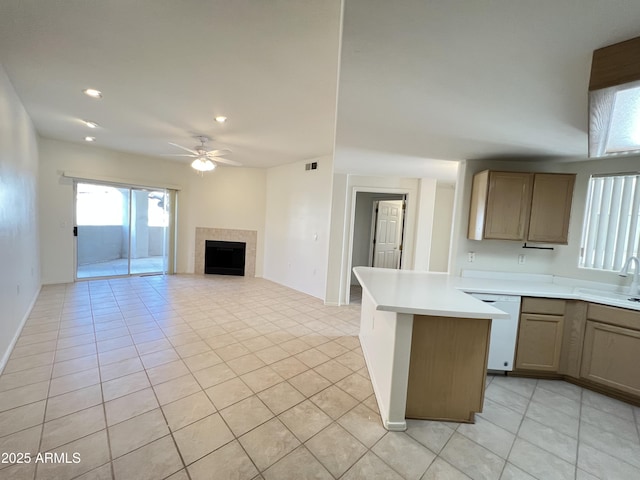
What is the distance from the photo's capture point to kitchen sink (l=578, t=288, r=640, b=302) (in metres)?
2.42

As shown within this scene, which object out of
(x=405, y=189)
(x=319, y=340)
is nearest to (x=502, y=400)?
(x=319, y=340)

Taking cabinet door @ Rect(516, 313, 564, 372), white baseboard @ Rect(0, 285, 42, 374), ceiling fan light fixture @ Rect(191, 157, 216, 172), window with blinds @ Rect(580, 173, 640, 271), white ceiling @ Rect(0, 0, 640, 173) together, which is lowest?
white baseboard @ Rect(0, 285, 42, 374)

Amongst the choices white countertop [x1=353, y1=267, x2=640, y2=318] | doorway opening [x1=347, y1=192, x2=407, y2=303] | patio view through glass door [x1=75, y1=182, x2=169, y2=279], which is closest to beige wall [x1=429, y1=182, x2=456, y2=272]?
doorway opening [x1=347, y1=192, x2=407, y2=303]

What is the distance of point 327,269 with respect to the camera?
15.6 feet

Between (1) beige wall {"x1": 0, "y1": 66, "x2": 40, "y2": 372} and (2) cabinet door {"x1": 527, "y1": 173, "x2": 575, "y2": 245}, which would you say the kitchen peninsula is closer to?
(2) cabinet door {"x1": 527, "y1": 173, "x2": 575, "y2": 245}

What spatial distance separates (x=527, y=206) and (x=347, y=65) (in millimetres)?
2544

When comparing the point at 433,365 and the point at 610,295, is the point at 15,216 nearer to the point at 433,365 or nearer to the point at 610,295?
the point at 433,365

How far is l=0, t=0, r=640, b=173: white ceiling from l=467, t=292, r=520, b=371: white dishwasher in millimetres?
1471

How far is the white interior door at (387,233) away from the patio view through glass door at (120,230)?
15.9 feet

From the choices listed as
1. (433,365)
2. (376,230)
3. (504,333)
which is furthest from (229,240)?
(504,333)

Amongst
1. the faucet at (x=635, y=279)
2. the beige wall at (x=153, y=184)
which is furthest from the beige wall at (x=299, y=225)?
the faucet at (x=635, y=279)

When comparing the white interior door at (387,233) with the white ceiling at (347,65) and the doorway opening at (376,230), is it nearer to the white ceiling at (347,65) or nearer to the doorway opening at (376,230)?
the doorway opening at (376,230)

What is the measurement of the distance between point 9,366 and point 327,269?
376 centimetres

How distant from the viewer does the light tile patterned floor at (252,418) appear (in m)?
1.57
